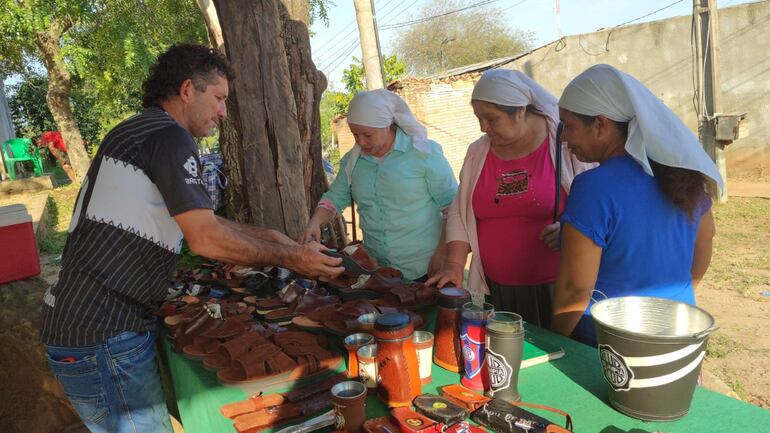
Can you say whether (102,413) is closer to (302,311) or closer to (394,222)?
(302,311)

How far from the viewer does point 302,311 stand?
2.26 m

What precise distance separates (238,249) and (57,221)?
11080 mm

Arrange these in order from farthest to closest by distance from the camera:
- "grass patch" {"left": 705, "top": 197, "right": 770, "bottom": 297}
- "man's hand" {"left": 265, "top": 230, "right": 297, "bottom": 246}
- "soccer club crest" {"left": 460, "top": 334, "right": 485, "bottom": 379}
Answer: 1. "grass patch" {"left": 705, "top": 197, "right": 770, "bottom": 297}
2. "man's hand" {"left": 265, "top": 230, "right": 297, "bottom": 246}
3. "soccer club crest" {"left": 460, "top": 334, "right": 485, "bottom": 379}

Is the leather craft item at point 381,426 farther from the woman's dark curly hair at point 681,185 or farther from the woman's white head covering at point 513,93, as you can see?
the woman's white head covering at point 513,93

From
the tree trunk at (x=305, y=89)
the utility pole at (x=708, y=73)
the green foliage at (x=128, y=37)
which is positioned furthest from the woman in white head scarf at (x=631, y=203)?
the green foliage at (x=128, y=37)

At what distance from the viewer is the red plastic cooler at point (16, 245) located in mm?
3336

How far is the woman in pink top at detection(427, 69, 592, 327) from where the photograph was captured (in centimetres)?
227

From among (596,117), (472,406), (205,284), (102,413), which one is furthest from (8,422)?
(596,117)

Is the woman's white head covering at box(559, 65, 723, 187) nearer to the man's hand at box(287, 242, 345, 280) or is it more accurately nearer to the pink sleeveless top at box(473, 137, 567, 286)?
the pink sleeveless top at box(473, 137, 567, 286)

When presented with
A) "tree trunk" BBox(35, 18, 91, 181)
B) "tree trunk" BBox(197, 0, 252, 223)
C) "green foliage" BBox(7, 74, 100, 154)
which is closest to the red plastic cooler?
"tree trunk" BBox(197, 0, 252, 223)

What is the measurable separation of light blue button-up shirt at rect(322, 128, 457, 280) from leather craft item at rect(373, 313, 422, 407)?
1415mm

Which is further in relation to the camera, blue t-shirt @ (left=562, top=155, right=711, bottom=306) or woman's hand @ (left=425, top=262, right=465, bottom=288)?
woman's hand @ (left=425, top=262, right=465, bottom=288)

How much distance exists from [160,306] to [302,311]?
729mm

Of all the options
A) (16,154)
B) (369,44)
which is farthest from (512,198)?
(16,154)
